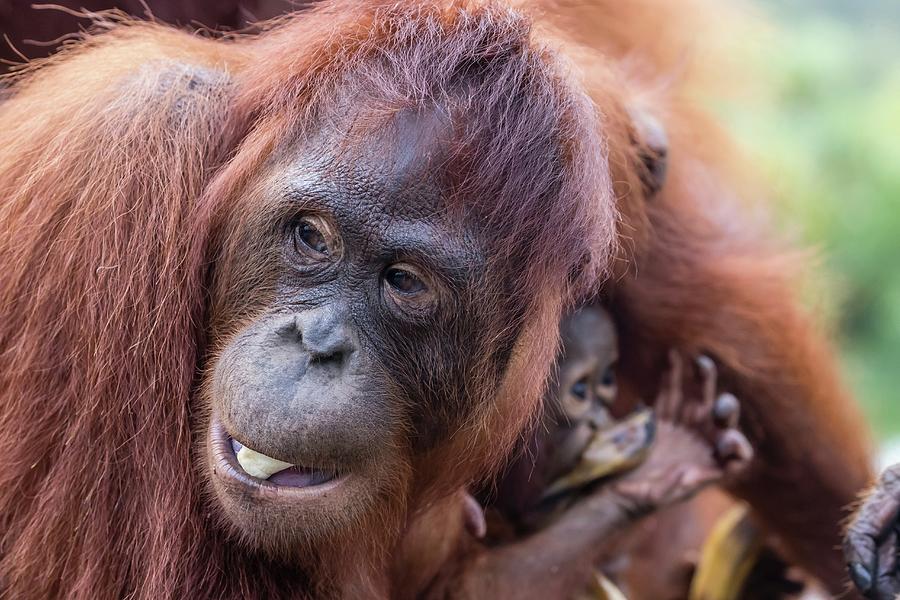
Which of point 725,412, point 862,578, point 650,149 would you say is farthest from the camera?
point 725,412

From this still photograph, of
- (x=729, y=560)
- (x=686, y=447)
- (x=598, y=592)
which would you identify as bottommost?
(x=729, y=560)

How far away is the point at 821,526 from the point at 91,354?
2147 mm

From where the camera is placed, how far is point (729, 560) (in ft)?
9.43

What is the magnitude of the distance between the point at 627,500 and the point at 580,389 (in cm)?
29

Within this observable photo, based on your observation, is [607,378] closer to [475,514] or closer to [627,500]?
[627,500]

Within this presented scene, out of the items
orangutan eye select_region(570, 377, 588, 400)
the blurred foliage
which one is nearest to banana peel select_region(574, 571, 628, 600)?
orangutan eye select_region(570, 377, 588, 400)

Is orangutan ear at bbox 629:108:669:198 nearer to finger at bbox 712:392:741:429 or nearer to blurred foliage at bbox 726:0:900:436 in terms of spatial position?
finger at bbox 712:392:741:429

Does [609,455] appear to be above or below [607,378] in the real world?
below

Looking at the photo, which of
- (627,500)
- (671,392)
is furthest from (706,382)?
(627,500)

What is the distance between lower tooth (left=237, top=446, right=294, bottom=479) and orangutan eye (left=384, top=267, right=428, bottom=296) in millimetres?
341

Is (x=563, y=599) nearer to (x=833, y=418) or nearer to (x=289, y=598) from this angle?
(x=289, y=598)

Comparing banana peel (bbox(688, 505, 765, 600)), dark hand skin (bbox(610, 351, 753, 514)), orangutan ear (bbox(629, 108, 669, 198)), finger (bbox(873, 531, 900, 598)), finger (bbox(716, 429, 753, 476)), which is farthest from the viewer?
banana peel (bbox(688, 505, 765, 600))

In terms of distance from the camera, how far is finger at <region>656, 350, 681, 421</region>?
2.74 m

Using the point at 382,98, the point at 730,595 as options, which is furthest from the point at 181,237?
the point at 730,595
